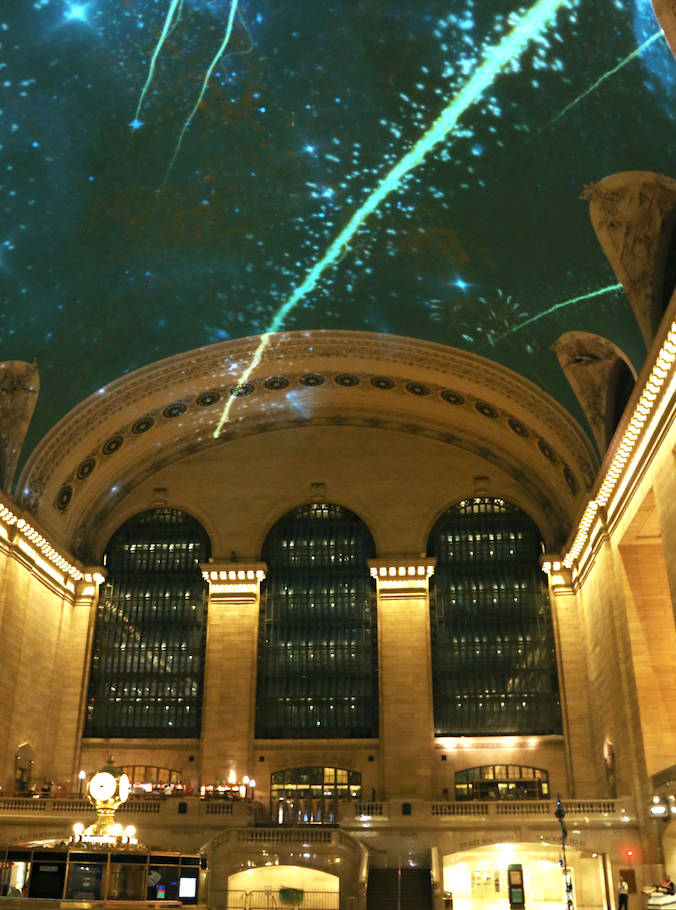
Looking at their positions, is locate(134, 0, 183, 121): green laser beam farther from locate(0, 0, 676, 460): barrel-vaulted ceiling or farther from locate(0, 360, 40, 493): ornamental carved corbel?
locate(0, 360, 40, 493): ornamental carved corbel

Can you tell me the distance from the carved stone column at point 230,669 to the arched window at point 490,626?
631 cm

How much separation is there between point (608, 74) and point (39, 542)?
847 inches

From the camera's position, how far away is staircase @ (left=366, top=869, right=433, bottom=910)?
21.4m

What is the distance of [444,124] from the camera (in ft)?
65.7

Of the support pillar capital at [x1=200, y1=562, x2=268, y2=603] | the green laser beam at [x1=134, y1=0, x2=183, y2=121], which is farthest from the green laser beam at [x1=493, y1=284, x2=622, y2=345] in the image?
the support pillar capital at [x1=200, y1=562, x2=268, y2=603]

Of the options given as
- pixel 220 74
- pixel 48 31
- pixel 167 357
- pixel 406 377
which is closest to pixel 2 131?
pixel 48 31

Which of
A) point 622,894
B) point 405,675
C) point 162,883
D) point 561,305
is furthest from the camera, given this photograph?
point 405,675

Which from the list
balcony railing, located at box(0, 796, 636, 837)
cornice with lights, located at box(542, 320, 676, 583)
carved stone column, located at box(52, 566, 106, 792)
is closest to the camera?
cornice with lights, located at box(542, 320, 676, 583)

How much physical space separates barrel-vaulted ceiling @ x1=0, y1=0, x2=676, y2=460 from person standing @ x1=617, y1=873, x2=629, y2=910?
40.6 feet

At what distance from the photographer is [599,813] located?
23797 millimetres

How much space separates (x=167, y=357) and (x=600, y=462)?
1364cm

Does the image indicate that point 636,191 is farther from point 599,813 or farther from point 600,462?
point 599,813

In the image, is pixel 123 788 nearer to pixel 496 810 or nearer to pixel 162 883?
pixel 162 883

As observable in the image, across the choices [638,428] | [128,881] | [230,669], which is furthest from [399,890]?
[128,881]
